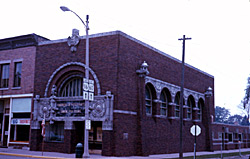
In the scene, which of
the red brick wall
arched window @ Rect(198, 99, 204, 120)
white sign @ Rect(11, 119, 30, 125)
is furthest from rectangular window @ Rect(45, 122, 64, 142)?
arched window @ Rect(198, 99, 204, 120)

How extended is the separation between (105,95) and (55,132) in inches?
248

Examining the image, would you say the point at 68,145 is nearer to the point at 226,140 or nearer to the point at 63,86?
the point at 63,86

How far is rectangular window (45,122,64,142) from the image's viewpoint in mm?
28688

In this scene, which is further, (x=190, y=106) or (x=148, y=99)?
(x=190, y=106)

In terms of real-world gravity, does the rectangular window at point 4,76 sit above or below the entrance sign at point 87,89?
Answer: above

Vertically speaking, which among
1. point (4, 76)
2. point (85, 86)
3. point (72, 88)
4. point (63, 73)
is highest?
point (4, 76)

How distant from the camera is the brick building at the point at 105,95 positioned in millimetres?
26281

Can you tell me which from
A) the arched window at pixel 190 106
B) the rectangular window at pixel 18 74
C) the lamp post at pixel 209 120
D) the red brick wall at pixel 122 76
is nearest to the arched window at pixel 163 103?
the red brick wall at pixel 122 76

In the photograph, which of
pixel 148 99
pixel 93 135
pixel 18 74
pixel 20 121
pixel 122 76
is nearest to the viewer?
pixel 122 76

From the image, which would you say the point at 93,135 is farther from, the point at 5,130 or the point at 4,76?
the point at 4,76

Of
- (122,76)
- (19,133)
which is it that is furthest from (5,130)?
(122,76)

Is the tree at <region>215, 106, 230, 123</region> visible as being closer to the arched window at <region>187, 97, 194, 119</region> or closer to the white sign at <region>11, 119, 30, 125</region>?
the arched window at <region>187, 97, 194, 119</region>

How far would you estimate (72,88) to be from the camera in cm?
2897

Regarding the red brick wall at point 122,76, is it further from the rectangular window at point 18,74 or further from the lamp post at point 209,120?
the lamp post at point 209,120
